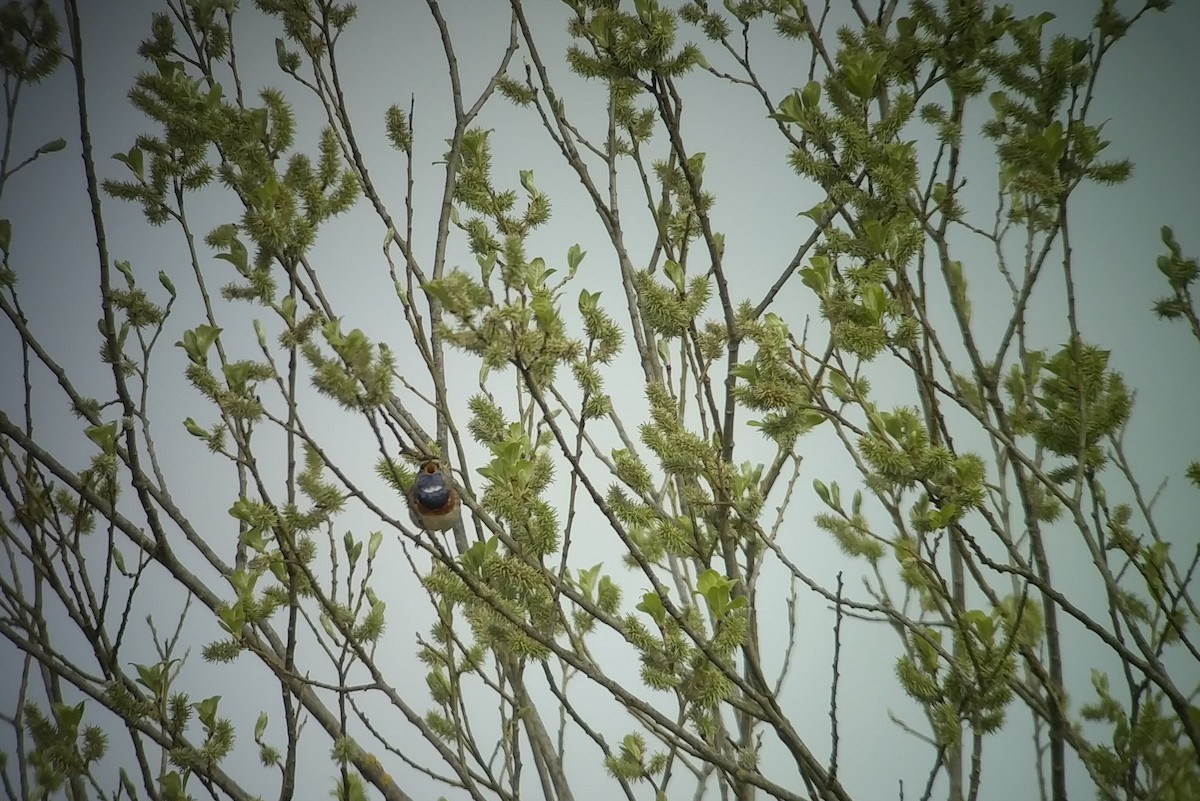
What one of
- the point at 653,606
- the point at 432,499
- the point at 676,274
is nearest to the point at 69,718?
the point at 432,499

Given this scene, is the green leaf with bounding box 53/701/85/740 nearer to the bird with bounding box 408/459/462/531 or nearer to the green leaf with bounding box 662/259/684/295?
the bird with bounding box 408/459/462/531

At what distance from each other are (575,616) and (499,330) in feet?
2.26

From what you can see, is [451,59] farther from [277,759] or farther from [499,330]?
[277,759]

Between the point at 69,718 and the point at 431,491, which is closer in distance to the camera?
the point at 431,491

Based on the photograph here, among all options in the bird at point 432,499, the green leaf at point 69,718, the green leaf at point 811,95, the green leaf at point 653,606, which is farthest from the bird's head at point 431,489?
the green leaf at point 811,95

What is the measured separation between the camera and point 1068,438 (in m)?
0.96

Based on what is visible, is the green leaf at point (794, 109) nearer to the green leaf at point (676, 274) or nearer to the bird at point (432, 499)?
the green leaf at point (676, 274)

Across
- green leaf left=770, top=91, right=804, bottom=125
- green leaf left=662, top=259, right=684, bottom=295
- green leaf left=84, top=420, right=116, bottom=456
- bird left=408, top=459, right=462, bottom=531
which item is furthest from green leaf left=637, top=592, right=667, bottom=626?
green leaf left=84, top=420, right=116, bottom=456

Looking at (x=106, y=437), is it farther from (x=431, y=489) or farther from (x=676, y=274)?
(x=676, y=274)

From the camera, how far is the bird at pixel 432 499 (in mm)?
990

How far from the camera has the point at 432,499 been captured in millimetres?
992

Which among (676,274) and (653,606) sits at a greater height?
(676,274)

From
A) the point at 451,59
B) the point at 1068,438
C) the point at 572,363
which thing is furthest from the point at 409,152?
the point at 1068,438

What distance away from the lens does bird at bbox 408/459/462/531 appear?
99cm
